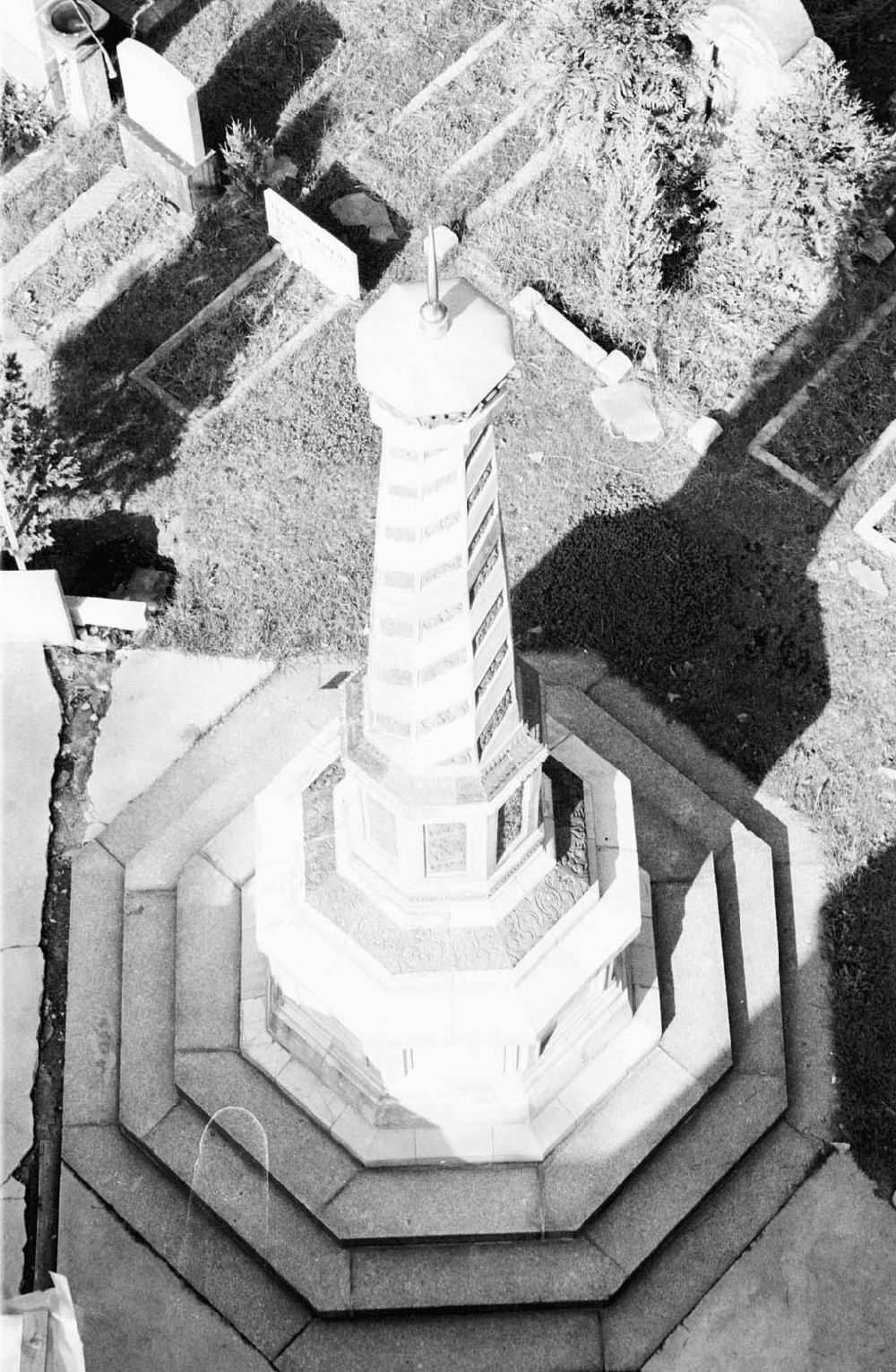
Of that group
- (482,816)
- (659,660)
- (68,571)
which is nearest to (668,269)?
(659,660)

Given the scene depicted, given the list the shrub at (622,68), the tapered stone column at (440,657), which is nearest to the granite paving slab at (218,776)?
the tapered stone column at (440,657)

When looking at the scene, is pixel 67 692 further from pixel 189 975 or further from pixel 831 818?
pixel 831 818

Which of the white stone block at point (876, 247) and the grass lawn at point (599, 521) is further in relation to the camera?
the white stone block at point (876, 247)

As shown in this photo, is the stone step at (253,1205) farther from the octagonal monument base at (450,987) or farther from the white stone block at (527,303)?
the white stone block at (527,303)

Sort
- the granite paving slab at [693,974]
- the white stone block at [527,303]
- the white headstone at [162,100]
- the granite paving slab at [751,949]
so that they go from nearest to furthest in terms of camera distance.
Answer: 1. the granite paving slab at [693,974]
2. the granite paving slab at [751,949]
3. the white headstone at [162,100]
4. the white stone block at [527,303]

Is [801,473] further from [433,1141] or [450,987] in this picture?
[433,1141]

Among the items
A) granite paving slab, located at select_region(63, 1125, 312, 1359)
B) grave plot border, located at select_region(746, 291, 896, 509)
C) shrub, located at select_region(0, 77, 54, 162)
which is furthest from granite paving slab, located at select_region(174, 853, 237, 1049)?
shrub, located at select_region(0, 77, 54, 162)
